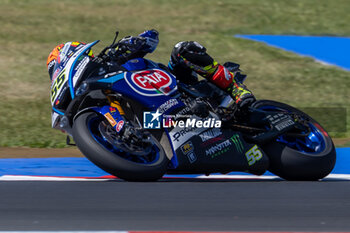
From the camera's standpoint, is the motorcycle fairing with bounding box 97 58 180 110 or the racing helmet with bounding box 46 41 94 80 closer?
the motorcycle fairing with bounding box 97 58 180 110

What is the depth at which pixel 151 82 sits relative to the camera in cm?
584

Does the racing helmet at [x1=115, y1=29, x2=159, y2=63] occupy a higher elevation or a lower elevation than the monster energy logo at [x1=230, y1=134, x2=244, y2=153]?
higher

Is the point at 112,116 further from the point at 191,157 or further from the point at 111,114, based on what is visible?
the point at 191,157

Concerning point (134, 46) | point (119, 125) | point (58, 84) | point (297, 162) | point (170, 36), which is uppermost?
point (134, 46)

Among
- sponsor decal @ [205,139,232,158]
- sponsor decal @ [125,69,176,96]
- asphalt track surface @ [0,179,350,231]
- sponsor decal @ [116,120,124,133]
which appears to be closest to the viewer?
asphalt track surface @ [0,179,350,231]

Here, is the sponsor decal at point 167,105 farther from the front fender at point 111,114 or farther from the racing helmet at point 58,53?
the racing helmet at point 58,53

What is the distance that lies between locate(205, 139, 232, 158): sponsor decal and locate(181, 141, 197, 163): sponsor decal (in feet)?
0.43

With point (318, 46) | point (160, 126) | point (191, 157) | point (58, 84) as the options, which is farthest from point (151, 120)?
point (318, 46)

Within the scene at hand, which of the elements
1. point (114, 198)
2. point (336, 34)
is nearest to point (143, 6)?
point (336, 34)

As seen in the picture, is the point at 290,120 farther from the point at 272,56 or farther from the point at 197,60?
the point at 272,56

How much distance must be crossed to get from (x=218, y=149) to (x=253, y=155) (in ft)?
1.11

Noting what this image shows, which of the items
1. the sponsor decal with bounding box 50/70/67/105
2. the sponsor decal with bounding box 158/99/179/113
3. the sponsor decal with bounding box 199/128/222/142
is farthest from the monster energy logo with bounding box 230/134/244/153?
the sponsor decal with bounding box 50/70/67/105

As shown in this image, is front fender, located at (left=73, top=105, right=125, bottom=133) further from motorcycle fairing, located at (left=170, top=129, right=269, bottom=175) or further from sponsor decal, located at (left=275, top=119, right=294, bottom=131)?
sponsor decal, located at (left=275, top=119, right=294, bottom=131)

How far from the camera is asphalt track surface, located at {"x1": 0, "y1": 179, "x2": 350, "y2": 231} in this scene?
437 centimetres
